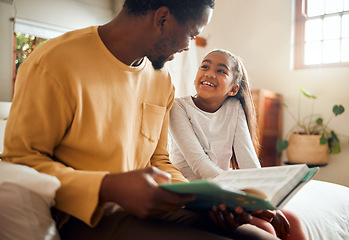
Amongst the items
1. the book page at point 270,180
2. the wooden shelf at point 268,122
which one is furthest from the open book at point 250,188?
the wooden shelf at point 268,122

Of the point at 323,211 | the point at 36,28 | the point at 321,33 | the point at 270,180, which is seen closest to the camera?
the point at 270,180

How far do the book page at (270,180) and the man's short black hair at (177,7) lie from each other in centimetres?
43

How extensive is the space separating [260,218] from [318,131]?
2260mm

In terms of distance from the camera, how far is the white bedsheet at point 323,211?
1206 mm

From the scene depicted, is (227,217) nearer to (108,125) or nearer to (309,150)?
(108,125)

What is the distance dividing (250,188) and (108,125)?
0.40 m

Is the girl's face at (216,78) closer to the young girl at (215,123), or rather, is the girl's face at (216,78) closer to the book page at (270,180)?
the young girl at (215,123)

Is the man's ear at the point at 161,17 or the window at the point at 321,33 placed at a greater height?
the window at the point at 321,33

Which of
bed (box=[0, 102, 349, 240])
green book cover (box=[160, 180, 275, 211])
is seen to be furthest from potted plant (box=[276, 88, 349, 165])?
green book cover (box=[160, 180, 275, 211])

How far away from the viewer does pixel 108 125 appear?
879mm

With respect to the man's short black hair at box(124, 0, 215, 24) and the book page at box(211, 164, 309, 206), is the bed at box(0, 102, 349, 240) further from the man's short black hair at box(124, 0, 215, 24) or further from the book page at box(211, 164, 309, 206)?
the man's short black hair at box(124, 0, 215, 24)

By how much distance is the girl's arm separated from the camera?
52.1 inches

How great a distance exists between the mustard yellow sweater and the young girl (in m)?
0.40

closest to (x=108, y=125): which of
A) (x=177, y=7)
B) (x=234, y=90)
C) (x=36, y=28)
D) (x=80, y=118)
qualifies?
(x=80, y=118)
